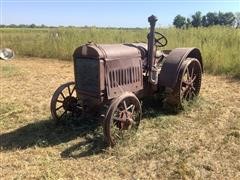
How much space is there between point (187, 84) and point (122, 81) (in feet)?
4.75

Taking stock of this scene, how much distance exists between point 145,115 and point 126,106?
1.07 m

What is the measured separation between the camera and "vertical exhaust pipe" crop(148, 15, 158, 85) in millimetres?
4957

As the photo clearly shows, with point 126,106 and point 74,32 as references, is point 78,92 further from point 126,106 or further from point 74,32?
point 74,32

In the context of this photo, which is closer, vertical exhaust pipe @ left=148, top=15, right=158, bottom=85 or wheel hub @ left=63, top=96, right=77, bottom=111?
vertical exhaust pipe @ left=148, top=15, right=158, bottom=85

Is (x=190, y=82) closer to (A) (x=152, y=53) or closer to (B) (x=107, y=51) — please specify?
(A) (x=152, y=53)

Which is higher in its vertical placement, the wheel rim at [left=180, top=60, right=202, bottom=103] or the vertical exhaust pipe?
the vertical exhaust pipe

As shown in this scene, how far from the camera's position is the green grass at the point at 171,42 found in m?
9.26

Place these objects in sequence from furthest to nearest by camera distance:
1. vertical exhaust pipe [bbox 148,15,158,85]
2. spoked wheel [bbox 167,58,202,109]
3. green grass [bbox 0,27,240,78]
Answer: green grass [bbox 0,27,240,78]
spoked wheel [bbox 167,58,202,109]
vertical exhaust pipe [bbox 148,15,158,85]

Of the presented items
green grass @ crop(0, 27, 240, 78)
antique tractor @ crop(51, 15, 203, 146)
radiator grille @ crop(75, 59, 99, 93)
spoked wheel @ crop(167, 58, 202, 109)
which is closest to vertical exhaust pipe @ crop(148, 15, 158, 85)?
antique tractor @ crop(51, 15, 203, 146)

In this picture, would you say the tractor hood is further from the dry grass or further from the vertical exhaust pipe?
the dry grass

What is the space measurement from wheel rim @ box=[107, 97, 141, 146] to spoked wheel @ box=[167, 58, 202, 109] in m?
0.96

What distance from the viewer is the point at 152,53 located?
5008mm

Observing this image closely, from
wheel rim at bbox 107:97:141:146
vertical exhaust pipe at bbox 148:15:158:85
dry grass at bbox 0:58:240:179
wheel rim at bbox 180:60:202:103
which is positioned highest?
vertical exhaust pipe at bbox 148:15:158:85

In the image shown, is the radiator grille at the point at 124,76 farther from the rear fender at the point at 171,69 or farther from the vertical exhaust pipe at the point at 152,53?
the rear fender at the point at 171,69
